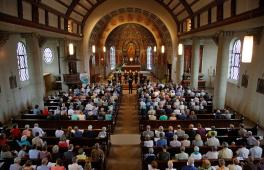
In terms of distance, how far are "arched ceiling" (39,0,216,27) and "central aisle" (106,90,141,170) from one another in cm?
Answer: 927

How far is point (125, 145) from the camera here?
11.7 metres

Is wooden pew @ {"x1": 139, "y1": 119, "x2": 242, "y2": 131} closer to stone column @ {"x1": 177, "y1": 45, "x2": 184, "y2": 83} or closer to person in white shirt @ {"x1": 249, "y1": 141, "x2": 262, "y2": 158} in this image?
person in white shirt @ {"x1": 249, "y1": 141, "x2": 262, "y2": 158}

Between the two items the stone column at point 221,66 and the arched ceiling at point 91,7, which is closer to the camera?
the stone column at point 221,66

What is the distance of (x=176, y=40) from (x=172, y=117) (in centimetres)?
Answer: 1691

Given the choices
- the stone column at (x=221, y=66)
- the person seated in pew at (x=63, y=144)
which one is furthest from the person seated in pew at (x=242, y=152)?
the stone column at (x=221, y=66)

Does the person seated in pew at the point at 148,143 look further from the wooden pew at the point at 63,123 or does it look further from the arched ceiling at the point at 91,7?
the arched ceiling at the point at 91,7

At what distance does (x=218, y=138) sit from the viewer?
1012 cm

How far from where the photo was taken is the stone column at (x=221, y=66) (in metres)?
14.7

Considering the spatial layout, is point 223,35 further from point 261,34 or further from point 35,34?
point 35,34

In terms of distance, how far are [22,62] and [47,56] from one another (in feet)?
23.0

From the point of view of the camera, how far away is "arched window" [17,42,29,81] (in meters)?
18.3

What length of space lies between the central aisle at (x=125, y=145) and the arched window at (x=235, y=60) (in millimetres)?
8610

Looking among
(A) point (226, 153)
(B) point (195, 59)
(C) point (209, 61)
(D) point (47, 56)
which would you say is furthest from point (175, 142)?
(D) point (47, 56)

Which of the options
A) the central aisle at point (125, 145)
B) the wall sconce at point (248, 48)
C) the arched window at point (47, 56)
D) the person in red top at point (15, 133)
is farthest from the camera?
the arched window at point (47, 56)
